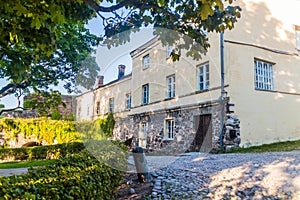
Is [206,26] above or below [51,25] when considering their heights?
above

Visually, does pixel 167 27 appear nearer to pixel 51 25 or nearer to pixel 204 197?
pixel 51 25

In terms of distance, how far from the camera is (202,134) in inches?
428

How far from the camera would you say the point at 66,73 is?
10406mm

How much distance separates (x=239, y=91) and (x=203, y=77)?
175 centimetres

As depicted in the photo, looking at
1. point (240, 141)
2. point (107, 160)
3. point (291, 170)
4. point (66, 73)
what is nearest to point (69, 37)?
point (66, 73)

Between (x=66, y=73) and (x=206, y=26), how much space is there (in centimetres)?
781

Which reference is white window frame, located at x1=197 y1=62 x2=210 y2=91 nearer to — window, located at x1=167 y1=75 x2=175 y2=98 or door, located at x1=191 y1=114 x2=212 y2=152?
door, located at x1=191 y1=114 x2=212 y2=152

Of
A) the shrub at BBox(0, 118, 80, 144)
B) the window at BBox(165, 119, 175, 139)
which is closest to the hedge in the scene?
the shrub at BBox(0, 118, 80, 144)

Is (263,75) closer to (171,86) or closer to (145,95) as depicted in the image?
(171,86)

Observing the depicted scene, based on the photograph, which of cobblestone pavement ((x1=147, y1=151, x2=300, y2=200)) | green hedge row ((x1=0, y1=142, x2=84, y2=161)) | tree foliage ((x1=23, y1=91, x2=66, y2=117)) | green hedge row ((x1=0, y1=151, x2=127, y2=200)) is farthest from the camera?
tree foliage ((x1=23, y1=91, x2=66, y2=117))

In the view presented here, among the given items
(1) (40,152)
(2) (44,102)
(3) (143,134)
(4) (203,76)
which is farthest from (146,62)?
(1) (40,152)

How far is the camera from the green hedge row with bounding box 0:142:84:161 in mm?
10206

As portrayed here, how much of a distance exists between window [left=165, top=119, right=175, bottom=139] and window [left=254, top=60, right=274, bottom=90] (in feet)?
13.2

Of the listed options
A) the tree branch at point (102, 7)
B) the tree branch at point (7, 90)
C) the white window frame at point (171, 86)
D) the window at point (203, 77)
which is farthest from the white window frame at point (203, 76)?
the tree branch at point (102, 7)
